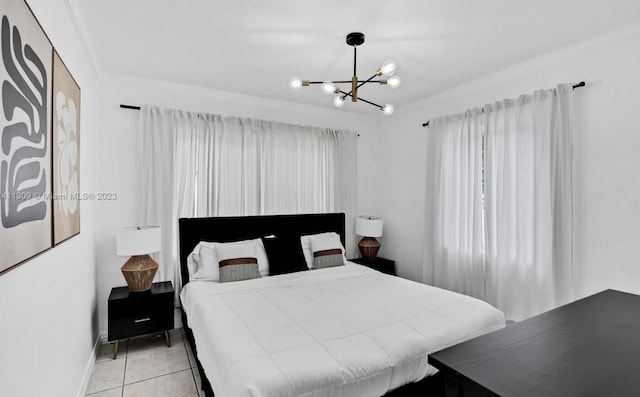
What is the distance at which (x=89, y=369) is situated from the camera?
248 cm

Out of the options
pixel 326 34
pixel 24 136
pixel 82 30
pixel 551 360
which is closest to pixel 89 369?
pixel 24 136

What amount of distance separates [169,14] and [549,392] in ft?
8.71

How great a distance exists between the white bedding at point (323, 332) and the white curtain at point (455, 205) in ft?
3.25

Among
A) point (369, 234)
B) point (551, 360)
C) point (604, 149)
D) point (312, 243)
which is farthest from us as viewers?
point (369, 234)

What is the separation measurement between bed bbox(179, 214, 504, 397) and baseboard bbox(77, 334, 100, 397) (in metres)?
0.73

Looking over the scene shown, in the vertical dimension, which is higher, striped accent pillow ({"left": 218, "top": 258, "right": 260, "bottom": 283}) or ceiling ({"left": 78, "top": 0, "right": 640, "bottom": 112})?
ceiling ({"left": 78, "top": 0, "right": 640, "bottom": 112})

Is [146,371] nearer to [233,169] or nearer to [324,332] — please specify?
[324,332]

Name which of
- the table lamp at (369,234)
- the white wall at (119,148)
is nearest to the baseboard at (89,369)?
the white wall at (119,148)

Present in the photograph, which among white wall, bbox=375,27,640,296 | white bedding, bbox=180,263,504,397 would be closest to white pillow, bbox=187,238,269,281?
white bedding, bbox=180,263,504,397

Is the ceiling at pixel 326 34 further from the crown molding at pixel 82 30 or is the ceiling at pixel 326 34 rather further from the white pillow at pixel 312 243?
the white pillow at pixel 312 243

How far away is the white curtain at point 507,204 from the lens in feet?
8.79

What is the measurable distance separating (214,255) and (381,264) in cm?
Answer: 217

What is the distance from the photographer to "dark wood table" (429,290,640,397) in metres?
0.80

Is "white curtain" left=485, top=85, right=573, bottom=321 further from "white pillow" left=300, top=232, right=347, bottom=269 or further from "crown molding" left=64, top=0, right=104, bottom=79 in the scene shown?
"crown molding" left=64, top=0, right=104, bottom=79
